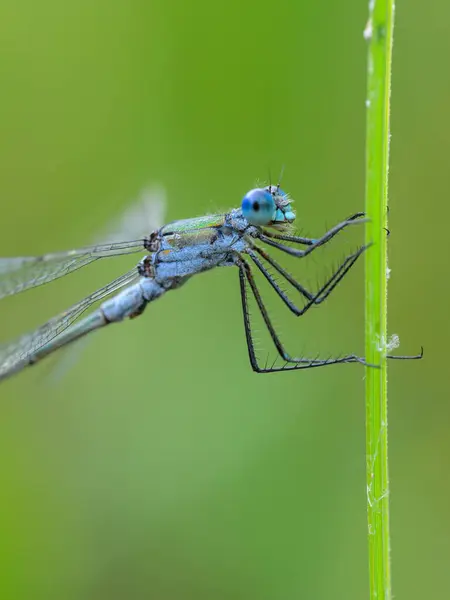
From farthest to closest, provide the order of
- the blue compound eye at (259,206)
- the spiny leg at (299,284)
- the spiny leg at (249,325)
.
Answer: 1. the spiny leg at (249,325)
2. the blue compound eye at (259,206)
3. the spiny leg at (299,284)

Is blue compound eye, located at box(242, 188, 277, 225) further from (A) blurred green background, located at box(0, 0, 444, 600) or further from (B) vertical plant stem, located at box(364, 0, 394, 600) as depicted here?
(B) vertical plant stem, located at box(364, 0, 394, 600)

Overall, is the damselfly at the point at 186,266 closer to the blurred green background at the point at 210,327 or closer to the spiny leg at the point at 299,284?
the spiny leg at the point at 299,284

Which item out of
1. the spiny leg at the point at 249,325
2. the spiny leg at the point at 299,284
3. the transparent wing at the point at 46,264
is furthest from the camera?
the transparent wing at the point at 46,264

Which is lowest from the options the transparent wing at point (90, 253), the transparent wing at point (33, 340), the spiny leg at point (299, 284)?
the transparent wing at point (33, 340)

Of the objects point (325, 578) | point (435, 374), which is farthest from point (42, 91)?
point (325, 578)

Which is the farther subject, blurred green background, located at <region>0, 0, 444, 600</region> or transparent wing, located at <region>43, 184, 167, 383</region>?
blurred green background, located at <region>0, 0, 444, 600</region>

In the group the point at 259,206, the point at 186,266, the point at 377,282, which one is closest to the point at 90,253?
the point at 186,266

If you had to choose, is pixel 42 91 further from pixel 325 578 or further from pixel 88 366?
pixel 325 578

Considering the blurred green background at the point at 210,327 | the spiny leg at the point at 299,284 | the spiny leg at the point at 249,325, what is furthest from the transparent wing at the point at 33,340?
the spiny leg at the point at 299,284

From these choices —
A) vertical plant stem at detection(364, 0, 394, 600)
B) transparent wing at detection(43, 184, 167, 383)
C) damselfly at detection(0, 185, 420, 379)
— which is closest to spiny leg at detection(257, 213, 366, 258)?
damselfly at detection(0, 185, 420, 379)
